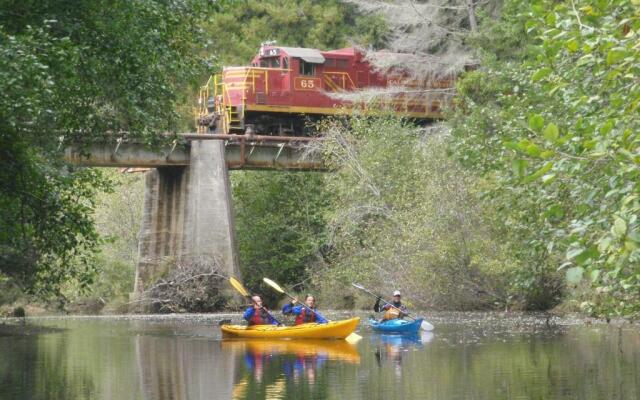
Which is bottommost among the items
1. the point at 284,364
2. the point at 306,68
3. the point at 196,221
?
the point at 284,364

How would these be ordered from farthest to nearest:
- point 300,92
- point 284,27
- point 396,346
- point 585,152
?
point 284,27 → point 300,92 → point 396,346 → point 585,152

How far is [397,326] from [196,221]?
48.1ft

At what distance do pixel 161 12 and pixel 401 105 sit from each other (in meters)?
28.9

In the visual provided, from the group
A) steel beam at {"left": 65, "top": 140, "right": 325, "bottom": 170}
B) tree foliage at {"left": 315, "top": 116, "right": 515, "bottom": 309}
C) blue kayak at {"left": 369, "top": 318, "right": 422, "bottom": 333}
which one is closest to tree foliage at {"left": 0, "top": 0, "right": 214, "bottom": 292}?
blue kayak at {"left": 369, "top": 318, "right": 422, "bottom": 333}

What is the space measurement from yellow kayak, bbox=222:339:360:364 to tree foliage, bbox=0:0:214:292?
20.1ft

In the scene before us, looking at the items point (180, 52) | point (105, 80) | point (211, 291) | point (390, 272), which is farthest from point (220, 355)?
point (211, 291)

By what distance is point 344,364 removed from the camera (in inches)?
826

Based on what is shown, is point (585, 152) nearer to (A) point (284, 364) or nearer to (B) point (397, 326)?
(A) point (284, 364)

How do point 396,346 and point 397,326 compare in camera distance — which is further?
point 397,326

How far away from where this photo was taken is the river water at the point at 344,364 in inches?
660

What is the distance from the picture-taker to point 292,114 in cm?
4609

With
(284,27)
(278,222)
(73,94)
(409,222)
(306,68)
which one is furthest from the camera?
(284,27)

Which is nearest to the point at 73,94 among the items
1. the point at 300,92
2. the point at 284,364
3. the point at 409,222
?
the point at 284,364

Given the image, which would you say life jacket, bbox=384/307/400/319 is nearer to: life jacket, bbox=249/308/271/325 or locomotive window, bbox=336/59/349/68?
life jacket, bbox=249/308/271/325
